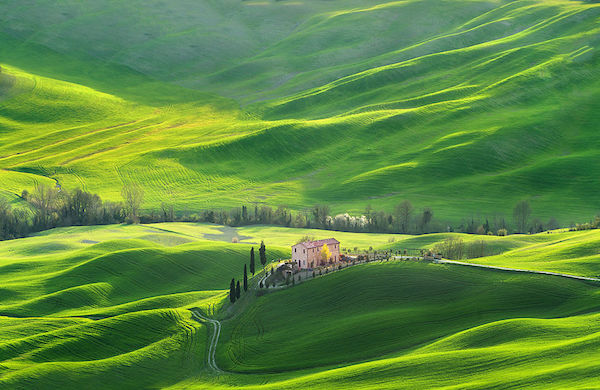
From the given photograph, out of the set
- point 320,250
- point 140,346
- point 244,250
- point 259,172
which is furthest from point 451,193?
point 140,346

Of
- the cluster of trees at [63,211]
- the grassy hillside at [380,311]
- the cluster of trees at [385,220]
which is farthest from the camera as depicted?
the cluster of trees at [63,211]

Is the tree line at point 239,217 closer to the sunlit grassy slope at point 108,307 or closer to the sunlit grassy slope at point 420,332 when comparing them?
the sunlit grassy slope at point 108,307

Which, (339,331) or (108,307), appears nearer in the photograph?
(339,331)

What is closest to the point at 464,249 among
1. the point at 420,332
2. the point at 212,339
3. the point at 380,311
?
the point at 380,311

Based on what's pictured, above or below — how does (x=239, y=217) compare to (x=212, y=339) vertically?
above

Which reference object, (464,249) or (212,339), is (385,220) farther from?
(212,339)

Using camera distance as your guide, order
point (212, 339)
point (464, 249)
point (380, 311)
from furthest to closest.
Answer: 1. point (464, 249)
2. point (212, 339)
3. point (380, 311)

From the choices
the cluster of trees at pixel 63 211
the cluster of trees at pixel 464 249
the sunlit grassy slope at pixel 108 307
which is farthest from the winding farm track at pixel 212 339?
the cluster of trees at pixel 63 211

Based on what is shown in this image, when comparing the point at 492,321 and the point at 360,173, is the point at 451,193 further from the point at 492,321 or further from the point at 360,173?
the point at 492,321
